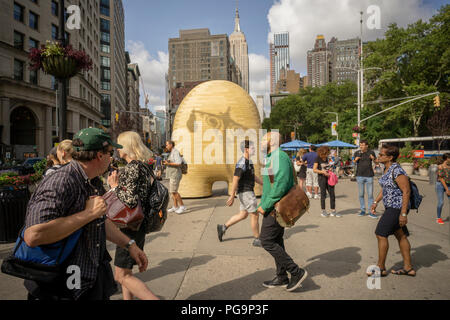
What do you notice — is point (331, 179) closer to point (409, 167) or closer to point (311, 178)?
point (311, 178)

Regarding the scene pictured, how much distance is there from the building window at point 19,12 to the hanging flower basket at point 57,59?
2694cm

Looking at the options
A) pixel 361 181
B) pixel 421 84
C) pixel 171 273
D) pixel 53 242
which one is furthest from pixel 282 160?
pixel 421 84

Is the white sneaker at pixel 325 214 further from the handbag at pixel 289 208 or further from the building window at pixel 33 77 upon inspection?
the building window at pixel 33 77

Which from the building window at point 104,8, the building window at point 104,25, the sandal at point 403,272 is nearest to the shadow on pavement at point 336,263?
the sandal at point 403,272

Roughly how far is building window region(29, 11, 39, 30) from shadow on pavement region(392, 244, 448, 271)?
Answer: 34718mm

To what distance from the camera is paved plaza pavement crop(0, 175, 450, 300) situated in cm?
324

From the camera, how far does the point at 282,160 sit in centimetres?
337

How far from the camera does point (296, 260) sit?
4.23 meters

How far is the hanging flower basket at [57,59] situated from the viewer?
18.4ft

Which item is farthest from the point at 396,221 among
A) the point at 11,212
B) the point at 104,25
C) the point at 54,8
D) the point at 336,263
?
the point at 104,25

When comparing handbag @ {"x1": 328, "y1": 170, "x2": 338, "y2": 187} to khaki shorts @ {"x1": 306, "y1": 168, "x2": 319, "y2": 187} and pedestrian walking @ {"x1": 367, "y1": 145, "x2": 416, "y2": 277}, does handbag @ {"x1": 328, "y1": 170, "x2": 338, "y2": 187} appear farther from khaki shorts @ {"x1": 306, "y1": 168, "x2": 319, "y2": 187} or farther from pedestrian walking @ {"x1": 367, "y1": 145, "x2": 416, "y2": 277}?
khaki shorts @ {"x1": 306, "y1": 168, "x2": 319, "y2": 187}

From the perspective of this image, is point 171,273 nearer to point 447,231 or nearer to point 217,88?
point 447,231

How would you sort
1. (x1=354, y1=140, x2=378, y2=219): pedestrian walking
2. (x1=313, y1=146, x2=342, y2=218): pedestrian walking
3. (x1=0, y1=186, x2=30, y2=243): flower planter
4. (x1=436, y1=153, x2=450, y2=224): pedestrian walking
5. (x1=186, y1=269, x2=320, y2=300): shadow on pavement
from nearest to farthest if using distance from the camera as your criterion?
(x1=186, y1=269, x2=320, y2=300): shadow on pavement, (x1=0, y1=186, x2=30, y2=243): flower planter, (x1=436, y1=153, x2=450, y2=224): pedestrian walking, (x1=354, y1=140, x2=378, y2=219): pedestrian walking, (x1=313, y1=146, x2=342, y2=218): pedestrian walking

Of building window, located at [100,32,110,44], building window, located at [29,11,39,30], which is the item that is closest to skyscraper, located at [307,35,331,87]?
building window, located at [100,32,110,44]
